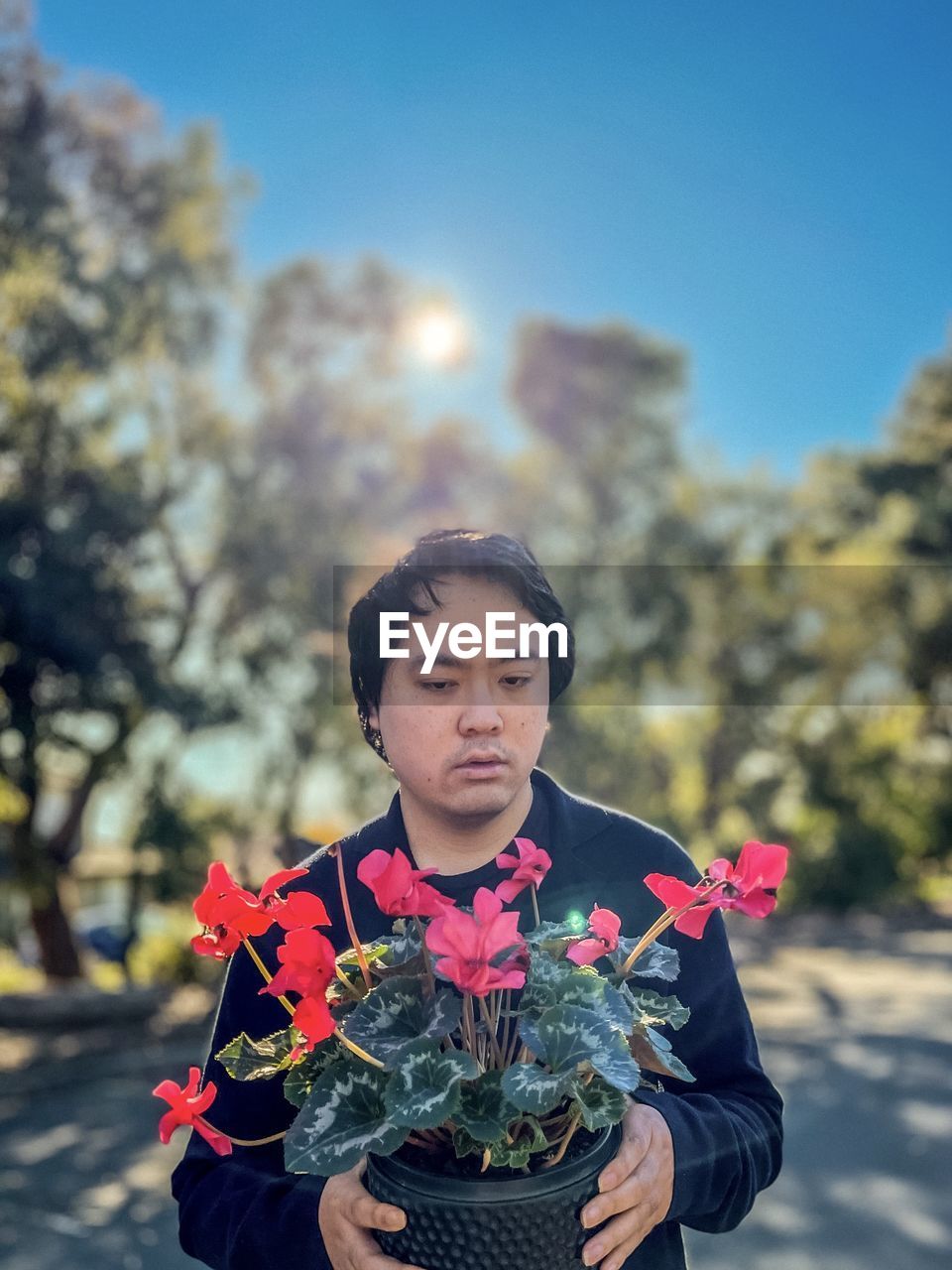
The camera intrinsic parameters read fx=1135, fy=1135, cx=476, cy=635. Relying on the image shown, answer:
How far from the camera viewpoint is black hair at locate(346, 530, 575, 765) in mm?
1274

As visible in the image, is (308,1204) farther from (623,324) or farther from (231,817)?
(623,324)

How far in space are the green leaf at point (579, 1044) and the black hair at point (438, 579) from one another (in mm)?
460

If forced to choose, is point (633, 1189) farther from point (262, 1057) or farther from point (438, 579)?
point (438, 579)

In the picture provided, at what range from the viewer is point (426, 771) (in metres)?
1.24

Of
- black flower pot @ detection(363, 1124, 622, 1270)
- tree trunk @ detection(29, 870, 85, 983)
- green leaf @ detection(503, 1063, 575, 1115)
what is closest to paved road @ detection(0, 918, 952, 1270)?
tree trunk @ detection(29, 870, 85, 983)

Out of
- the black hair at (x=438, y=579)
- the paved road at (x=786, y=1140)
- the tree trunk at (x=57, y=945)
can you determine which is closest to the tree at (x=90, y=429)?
the tree trunk at (x=57, y=945)

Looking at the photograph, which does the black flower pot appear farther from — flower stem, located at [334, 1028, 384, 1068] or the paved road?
the paved road

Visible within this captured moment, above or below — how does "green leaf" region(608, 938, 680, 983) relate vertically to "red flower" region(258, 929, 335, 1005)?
below

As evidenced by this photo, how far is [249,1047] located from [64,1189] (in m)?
5.26

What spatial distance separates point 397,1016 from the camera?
994mm

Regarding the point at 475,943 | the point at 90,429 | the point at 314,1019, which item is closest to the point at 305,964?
the point at 314,1019

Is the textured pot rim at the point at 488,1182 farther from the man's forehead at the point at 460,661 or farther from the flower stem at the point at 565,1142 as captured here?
the man's forehead at the point at 460,661

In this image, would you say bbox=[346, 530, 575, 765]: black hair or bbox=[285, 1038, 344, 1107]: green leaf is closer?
A: bbox=[285, 1038, 344, 1107]: green leaf

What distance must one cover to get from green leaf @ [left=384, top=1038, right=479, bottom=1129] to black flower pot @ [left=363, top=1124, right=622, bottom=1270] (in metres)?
0.08
